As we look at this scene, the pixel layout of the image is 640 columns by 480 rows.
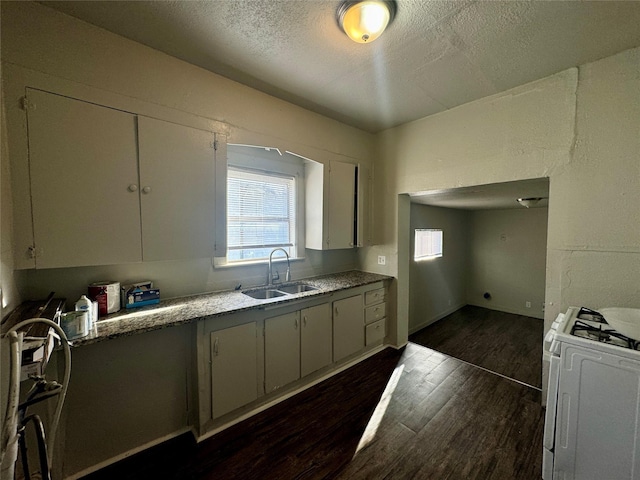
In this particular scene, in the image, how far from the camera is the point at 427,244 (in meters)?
4.37

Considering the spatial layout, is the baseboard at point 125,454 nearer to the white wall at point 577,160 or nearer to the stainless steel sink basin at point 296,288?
the stainless steel sink basin at point 296,288

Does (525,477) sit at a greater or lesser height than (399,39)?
lesser

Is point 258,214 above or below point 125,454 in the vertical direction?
above

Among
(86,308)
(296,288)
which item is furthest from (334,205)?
(86,308)

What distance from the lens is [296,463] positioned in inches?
63.6

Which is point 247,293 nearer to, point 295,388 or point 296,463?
point 295,388

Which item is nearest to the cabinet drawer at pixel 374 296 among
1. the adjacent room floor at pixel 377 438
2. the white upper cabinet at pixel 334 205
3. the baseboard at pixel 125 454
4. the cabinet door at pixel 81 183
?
the white upper cabinet at pixel 334 205

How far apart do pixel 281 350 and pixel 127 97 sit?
2165 mm

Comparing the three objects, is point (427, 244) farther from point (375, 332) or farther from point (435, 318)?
point (375, 332)

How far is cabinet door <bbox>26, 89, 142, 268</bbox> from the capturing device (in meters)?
1.39

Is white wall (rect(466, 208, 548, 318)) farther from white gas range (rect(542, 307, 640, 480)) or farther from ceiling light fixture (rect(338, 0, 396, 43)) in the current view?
ceiling light fixture (rect(338, 0, 396, 43))

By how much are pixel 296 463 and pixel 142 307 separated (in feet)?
4.90

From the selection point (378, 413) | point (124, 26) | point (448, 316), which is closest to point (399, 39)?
point (124, 26)

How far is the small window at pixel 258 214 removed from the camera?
252 cm
